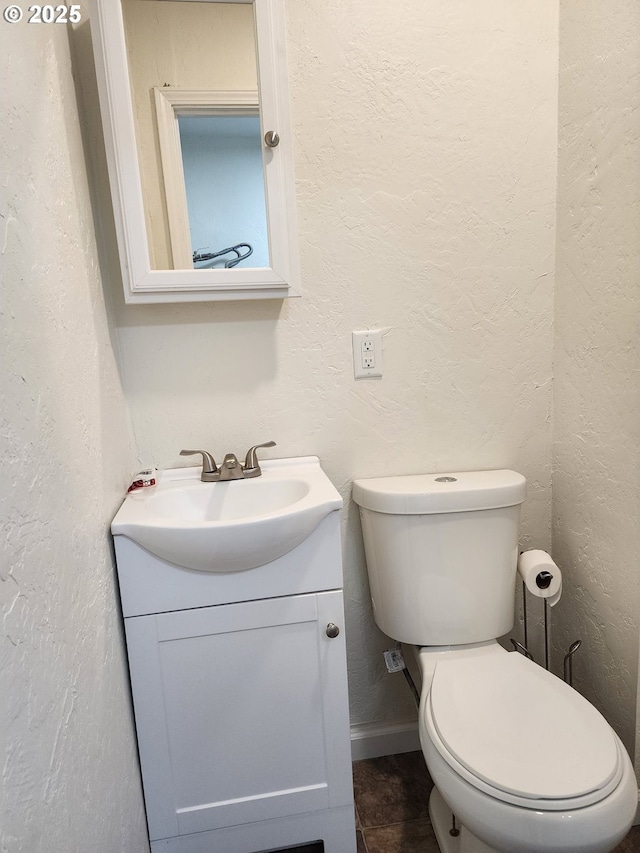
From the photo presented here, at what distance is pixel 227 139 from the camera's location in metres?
1.09

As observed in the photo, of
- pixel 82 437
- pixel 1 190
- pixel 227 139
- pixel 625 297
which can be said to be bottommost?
pixel 82 437

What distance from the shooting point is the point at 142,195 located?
41.8 inches

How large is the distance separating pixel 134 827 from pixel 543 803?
2.44 feet

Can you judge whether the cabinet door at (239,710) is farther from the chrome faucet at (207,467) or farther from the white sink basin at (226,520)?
the chrome faucet at (207,467)

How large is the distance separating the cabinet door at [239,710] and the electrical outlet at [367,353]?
558mm

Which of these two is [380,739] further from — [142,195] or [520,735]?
[142,195]

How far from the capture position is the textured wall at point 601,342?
3.52 ft

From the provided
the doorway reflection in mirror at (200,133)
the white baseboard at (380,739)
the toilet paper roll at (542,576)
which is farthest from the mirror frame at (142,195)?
the white baseboard at (380,739)

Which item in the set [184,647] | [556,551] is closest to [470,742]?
[184,647]

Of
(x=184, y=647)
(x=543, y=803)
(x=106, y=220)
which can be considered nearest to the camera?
(x=543, y=803)

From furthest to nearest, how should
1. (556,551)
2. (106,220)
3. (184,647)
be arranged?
(556,551), (106,220), (184,647)

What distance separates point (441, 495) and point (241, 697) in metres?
0.62

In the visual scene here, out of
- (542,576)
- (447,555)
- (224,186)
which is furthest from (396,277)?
(542,576)

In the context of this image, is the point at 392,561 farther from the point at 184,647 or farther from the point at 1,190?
the point at 1,190
